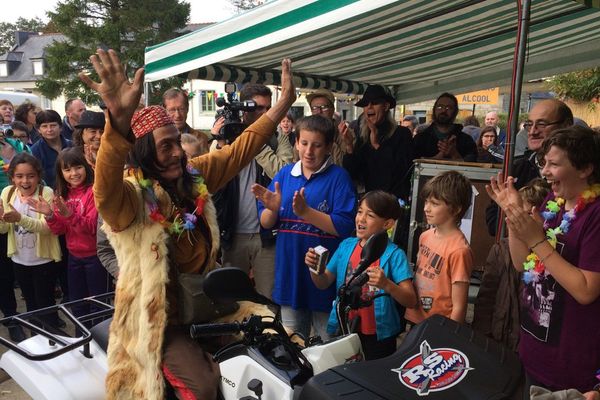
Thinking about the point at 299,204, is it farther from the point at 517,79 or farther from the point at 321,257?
the point at 517,79

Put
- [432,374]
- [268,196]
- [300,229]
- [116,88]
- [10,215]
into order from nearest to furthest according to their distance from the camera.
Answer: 1. [432,374]
2. [116,88]
3. [268,196]
4. [300,229]
5. [10,215]

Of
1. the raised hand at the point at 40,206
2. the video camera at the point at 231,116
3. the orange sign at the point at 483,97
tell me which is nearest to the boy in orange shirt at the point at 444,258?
the video camera at the point at 231,116

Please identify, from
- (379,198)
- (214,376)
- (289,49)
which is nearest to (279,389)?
(214,376)

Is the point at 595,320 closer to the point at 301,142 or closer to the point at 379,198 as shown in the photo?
the point at 379,198

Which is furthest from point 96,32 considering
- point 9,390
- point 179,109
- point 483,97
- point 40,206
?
point 9,390

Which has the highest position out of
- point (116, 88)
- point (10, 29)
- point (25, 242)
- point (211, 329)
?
point (10, 29)

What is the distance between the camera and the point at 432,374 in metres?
1.16

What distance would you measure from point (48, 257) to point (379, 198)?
3.17 m

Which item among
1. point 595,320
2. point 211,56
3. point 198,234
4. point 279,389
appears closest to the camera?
point 279,389

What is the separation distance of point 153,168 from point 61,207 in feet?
6.62

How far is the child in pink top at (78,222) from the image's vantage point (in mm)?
3803

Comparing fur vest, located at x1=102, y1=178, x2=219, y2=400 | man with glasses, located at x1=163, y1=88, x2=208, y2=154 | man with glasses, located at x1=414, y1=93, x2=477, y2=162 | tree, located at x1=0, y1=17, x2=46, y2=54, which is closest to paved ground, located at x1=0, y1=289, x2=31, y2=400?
fur vest, located at x1=102, y1=178, x2=219, y2=400

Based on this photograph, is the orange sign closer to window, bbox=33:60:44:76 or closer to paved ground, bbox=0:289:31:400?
paved ground, bbox=0:289:31:400

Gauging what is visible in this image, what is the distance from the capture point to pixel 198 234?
2.13m
